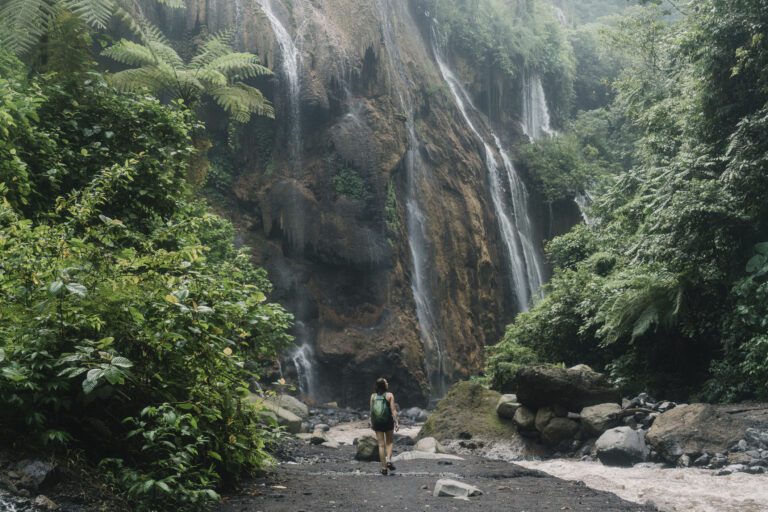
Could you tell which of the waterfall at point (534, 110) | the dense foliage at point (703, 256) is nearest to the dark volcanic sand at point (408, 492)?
the dense foliage at point (703, 256)

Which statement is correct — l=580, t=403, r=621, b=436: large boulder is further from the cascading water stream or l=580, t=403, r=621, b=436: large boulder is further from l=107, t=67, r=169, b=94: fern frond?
l=107, t=67, r=169, b=94: fern frond

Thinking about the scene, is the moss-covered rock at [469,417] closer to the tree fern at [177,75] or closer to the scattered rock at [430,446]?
the scattered rock at [430,446]

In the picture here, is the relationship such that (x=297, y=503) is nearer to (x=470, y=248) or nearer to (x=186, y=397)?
(x=186, y=397)

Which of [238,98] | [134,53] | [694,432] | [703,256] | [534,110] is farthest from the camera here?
[534,110]

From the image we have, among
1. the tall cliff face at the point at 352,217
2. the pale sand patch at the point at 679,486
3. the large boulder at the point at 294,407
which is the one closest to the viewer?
the pale sand patch at the point at 679,486

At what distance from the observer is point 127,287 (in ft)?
14.2

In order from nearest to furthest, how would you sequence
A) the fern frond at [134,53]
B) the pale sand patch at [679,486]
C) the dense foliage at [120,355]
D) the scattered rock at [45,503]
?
the scattered rock at [45,503] < the dense foliage at [120,355] < the pale sand patch at [679,486] < the fern frond at [134,53]

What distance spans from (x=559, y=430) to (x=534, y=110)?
2569cm

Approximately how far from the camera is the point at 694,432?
8.25m

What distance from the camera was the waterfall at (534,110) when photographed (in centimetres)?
3225

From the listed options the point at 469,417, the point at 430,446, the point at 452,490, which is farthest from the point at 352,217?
the point at 452,490

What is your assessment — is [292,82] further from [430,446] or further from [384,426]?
[384,426]

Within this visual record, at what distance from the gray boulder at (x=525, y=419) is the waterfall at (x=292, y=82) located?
1288 centimetres

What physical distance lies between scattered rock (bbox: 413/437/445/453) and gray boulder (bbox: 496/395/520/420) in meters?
1.37
